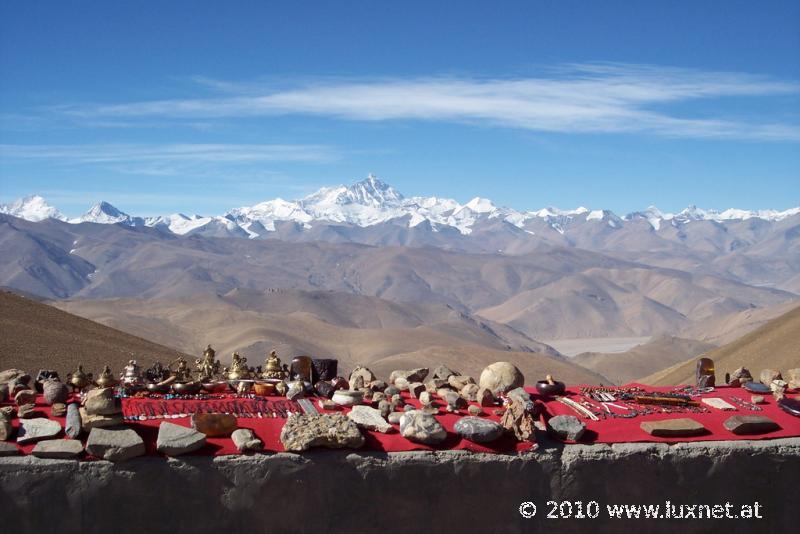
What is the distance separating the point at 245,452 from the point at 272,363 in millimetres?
2203

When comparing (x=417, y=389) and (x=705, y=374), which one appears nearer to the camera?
(x=417, y=389)

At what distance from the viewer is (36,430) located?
5.77 m

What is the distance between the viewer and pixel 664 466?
624cm

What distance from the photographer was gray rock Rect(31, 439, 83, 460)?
18.2ft

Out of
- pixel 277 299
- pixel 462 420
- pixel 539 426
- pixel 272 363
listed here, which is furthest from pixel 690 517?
pixel 277 299

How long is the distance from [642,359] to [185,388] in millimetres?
55687

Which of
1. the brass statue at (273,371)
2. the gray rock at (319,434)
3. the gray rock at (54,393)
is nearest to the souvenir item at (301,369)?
the brass statue at (273,371)

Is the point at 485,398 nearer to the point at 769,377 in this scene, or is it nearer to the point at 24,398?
the point at 769,377

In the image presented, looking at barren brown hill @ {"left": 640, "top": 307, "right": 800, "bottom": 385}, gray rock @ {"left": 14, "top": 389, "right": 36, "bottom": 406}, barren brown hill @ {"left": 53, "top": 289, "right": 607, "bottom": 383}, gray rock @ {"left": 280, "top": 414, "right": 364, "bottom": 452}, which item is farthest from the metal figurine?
barren brown hill @ {"left": 53, "top": 289, "right": 607, "bottom": 383}

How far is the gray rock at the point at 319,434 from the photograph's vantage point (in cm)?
584

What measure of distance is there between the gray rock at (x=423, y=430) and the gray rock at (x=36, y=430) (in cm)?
243

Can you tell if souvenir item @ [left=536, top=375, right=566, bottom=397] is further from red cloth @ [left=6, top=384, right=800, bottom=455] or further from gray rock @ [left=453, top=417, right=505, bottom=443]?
gray rock @ [left=453, top=417, right=505, bottom=443]

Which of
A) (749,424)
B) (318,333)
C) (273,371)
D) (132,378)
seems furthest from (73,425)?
(318,333)

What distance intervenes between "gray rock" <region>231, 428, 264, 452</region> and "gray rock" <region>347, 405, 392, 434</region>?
76cm
